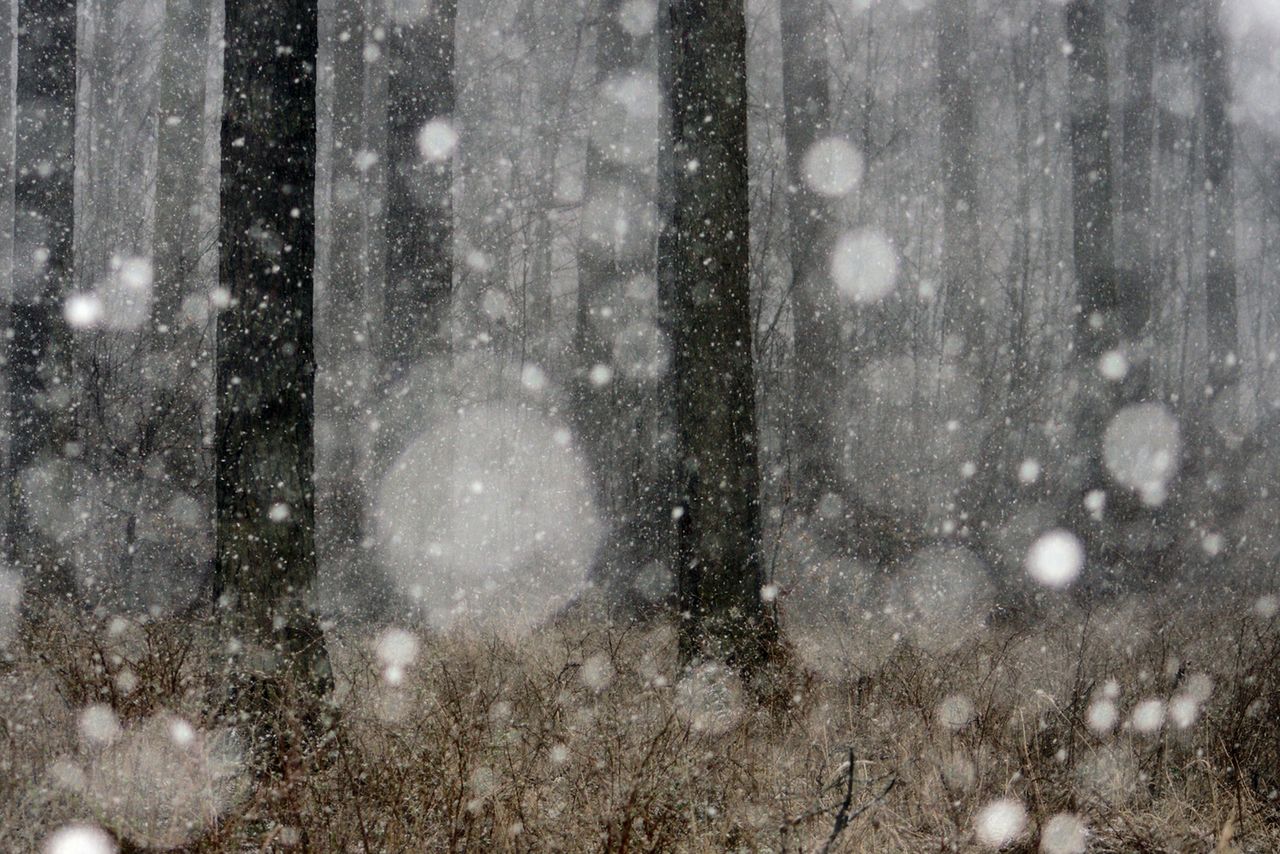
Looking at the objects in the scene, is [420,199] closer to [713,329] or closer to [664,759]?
[713,329]

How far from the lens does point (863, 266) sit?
13.1 metres

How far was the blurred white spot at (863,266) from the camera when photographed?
1213 cm

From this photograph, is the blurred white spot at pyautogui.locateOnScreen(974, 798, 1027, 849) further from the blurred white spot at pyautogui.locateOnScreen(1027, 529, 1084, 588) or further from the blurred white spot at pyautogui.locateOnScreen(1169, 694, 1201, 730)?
the blurred white spot at pyautogui.locateOnScreen(1027, 529, 1084, 588)

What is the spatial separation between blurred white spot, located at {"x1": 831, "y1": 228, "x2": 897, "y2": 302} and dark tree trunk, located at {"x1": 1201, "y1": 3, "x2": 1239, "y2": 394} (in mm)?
5833

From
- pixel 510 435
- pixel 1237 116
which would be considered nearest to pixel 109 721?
pixel 510 435

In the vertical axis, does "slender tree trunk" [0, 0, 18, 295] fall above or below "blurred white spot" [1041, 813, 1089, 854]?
above

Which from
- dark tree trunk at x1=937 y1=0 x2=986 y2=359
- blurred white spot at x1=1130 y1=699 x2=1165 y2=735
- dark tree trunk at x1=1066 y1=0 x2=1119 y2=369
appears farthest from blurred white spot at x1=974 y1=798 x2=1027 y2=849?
dark tree trunk at x1=937 y1=0 x2=986 y2=359

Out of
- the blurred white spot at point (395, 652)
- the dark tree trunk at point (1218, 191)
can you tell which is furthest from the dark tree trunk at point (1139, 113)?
the blurred white spot at point (395, 652)

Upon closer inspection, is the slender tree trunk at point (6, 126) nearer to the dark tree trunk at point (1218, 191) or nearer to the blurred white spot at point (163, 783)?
the blurred white spot at point (163, 783)

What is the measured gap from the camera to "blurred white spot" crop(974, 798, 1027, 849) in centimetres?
356

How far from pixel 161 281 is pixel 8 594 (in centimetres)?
498

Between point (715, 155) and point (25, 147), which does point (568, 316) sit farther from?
point (715, 155)

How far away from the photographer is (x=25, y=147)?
9.42 meters

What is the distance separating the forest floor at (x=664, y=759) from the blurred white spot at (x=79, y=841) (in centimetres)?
3
